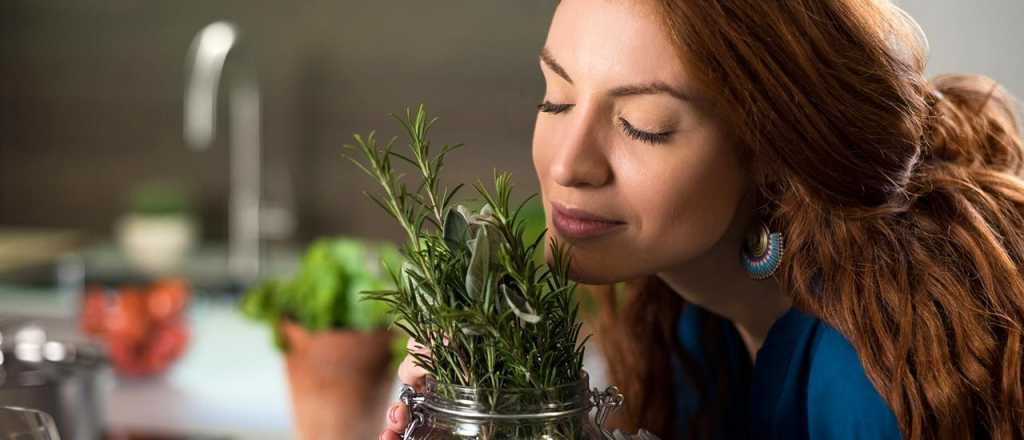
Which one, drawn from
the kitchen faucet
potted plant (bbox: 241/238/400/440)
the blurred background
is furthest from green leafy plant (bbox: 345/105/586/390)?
the kitchen faucet

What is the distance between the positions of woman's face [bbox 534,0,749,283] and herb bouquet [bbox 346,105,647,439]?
12 cm

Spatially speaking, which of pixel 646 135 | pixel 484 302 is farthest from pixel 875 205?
pixel 484 302

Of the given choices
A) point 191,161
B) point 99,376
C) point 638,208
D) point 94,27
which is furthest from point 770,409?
point 94,27

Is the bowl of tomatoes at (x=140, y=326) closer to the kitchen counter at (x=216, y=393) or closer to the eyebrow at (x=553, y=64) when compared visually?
the kitchen counter at (x=216, y=393)

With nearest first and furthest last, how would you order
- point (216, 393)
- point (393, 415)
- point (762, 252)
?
1. point (393, 415)
2. point (762, 252)
3. point (216, 393)

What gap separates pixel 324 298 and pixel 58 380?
51 cm

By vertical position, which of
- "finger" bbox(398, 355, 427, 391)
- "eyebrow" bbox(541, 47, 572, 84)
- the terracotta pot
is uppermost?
"eyebrow" bbox(541, 47, 572, 84)

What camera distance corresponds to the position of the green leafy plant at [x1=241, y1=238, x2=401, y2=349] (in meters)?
1.35

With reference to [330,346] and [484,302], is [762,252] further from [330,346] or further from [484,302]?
[330,346]

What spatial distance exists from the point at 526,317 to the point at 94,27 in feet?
11.4

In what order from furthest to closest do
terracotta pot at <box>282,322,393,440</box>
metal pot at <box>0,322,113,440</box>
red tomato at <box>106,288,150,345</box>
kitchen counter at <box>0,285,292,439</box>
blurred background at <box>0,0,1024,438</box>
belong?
blurred background at <box>0,0,1024,438</box> < red tomato at <box>106,288,150,345</box> < kitchen counter at <box>0,285,292,439</box> < terracotta pot at <box>282,322,393,440</box> < metal pot at <box>0,322,113,440</box>

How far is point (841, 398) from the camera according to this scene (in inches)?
30.0

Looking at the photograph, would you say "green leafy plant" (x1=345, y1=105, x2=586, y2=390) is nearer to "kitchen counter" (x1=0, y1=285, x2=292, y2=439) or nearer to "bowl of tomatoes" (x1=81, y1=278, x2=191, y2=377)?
"kitchen counter" (x1=0, y1=285, x2=292, y2=439)

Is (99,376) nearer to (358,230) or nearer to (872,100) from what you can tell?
(872,100)
